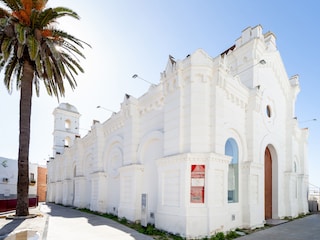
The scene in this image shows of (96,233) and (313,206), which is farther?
(313,206)

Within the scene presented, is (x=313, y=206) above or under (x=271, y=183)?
under

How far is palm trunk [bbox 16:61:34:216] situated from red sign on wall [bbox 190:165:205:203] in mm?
10592

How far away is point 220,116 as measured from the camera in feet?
37.9

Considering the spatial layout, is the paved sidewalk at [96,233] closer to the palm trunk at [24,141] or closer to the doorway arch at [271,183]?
the palm trunk at [24,141]

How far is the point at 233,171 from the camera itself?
13031 mm

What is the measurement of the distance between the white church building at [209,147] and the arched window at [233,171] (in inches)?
1.9

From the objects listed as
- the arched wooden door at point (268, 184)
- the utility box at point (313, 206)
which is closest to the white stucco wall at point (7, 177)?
the arched wooden door at point (268, 184)

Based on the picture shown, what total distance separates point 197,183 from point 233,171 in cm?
324

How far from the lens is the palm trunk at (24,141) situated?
15.3 meters

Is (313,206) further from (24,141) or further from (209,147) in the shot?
(24,141)

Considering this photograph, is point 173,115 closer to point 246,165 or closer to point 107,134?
point 246,165

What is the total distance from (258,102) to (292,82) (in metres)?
7.99

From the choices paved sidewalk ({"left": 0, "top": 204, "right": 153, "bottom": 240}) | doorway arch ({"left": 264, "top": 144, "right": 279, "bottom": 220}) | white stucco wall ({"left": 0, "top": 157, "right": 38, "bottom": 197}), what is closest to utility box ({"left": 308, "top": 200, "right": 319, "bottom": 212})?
doorway arch ({"left": 264, "top": 144, "right": 279, "bottom": 220})

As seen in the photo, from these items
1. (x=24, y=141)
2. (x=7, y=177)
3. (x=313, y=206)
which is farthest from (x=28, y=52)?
(x=7, y=177)
